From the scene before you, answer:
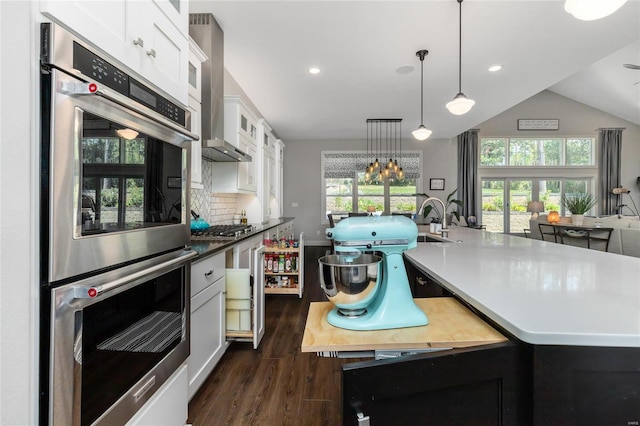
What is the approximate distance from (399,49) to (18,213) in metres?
3.33

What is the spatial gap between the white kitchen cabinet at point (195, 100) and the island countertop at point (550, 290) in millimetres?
1699

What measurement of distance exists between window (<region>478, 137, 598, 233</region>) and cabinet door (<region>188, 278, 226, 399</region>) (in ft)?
25.5

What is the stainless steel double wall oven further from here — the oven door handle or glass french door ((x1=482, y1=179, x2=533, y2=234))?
glass french door ((x1=482, y1=179, x2=533, y2=234))

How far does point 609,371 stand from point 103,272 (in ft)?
4.44

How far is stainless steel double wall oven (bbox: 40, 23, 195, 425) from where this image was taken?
27.7 inches

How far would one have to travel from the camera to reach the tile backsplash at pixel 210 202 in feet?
9.47

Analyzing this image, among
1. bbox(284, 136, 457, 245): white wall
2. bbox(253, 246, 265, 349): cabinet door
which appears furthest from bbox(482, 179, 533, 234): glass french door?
bbox(253, 246, 265, 349): cabinet door

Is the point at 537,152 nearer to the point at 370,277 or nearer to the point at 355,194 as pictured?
the point at 355,194

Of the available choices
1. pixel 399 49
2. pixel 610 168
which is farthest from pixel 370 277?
pixel 610 168

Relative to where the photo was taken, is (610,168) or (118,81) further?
(610,168)

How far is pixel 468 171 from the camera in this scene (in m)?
7.49

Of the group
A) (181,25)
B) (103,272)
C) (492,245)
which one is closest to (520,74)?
(492,245)

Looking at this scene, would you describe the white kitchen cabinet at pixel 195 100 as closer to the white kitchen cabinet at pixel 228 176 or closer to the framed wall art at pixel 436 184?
the white kitchen cabinet at pixel 228 176

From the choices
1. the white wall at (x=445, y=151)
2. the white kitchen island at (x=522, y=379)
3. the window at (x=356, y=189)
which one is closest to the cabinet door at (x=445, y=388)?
the white kitchen island at (x=522, y=379)
